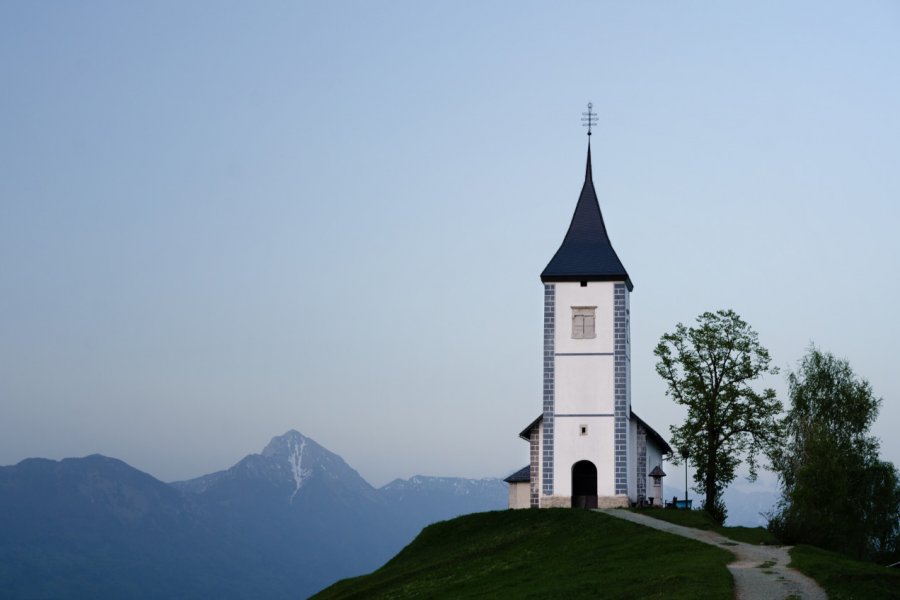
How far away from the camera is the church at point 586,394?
62.5m

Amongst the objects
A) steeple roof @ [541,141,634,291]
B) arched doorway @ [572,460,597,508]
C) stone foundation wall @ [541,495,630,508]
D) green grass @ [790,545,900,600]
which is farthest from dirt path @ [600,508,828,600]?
steeple roof @ [541,141,634,291]

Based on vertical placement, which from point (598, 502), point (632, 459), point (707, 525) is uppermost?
point (632, 459)

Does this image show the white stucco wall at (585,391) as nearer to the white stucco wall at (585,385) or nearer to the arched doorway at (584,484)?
the white stucco wall at (585,385)

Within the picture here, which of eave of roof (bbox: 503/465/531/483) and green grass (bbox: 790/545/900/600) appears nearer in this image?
green grass (bbox: 790/545/900/600)

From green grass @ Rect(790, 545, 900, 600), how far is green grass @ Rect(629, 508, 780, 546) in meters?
7.35

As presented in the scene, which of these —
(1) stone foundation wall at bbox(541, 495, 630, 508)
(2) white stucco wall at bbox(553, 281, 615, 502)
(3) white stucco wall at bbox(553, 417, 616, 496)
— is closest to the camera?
(1) stone foundation wall at bbox(541, 495, 630, 508)

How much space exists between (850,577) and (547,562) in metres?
14.1

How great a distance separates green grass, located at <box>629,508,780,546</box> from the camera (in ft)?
154

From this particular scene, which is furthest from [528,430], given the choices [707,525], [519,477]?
[707,525]

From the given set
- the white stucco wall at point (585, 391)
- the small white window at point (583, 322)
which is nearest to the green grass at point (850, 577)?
the white stucco wall at point (585, 391)

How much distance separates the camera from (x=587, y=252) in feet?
218

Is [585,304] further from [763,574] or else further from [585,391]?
[763,574]

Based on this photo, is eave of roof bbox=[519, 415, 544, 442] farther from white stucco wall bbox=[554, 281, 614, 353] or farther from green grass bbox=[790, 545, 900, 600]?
green grass bbox=[790, 545, 900, 600]

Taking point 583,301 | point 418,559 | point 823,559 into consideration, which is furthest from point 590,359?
point 823,559
